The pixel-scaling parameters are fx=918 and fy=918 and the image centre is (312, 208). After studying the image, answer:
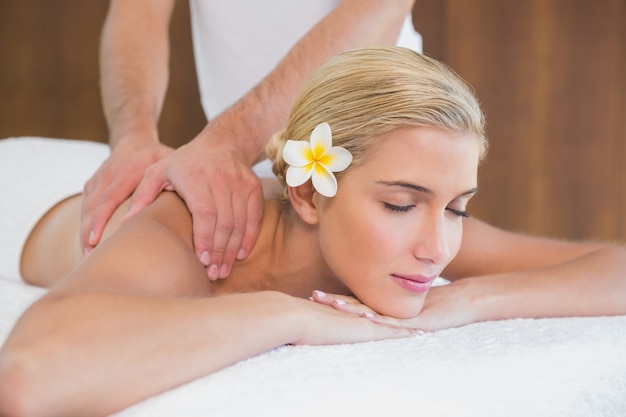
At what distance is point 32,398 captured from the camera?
992 mm

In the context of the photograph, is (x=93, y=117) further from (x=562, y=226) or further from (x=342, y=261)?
(x=342, y=261)

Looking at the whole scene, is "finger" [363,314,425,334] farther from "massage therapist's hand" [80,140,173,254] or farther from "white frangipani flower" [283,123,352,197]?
"massage therapist's hand" [80,140,173,254]

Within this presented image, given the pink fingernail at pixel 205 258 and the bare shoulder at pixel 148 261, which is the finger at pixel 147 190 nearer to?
the bare shoulder at pixel 148 261

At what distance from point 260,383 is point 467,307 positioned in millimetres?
633

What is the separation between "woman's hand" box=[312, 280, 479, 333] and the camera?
4.74 ft

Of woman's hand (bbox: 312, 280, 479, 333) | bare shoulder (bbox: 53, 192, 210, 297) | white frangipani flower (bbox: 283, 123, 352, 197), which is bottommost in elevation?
woman's hand (bbox: 312, 280, 479, 333)

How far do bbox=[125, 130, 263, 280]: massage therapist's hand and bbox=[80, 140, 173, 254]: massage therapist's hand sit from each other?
86mm

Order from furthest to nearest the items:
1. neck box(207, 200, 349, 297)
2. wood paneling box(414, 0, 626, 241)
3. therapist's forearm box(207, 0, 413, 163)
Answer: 1. wood paneling box(414, 0, 626, 241)
2. therapist's forearm box(207, 0, 413, 163)
3. neck box(207, 200, 349, 297)

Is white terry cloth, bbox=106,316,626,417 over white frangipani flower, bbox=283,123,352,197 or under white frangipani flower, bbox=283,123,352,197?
under

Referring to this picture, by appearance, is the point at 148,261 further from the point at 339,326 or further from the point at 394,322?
the point at 394,322

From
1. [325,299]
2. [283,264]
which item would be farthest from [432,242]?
[283,264]

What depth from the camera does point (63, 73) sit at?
4.03 metres

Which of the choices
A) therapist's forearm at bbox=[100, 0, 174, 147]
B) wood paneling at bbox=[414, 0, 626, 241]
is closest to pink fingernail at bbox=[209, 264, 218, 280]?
therapist's forearm at bbox=[100, 0, 174, 147]

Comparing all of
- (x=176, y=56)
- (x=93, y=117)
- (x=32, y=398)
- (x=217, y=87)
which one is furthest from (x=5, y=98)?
(x=32, y=398)
